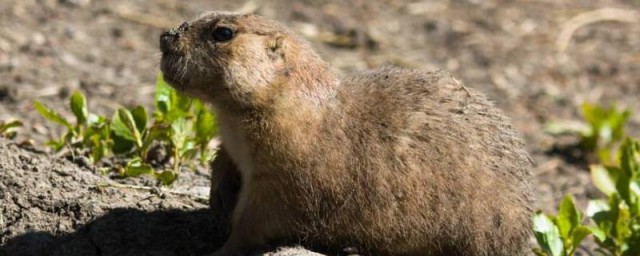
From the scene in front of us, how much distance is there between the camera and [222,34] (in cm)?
495

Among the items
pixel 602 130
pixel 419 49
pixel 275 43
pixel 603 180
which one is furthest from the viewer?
pixel 419 49

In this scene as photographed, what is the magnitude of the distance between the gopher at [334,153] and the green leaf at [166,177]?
0.42m

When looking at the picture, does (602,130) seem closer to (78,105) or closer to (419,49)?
(419,49)

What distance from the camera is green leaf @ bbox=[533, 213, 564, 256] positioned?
534 centimetres

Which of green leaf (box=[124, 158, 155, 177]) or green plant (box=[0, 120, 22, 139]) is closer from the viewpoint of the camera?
green leaf (box=[124, 158, 155, 177])

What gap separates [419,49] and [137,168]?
5333 mm

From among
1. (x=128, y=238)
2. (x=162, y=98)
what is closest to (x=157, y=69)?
(x=162, y=98)

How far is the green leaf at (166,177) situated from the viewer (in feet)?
18.2

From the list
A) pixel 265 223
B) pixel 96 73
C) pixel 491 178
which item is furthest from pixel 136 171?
pixel 96 73

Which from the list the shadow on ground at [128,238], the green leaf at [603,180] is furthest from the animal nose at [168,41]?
the green leaf at [603,180]

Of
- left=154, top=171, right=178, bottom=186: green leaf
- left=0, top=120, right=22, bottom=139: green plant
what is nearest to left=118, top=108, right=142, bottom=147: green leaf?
left=154, top=171, right=178, bottom=186: green leaf

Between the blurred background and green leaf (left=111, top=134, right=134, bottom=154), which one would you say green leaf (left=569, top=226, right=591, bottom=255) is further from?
green leaf (left=111, top=134, right=134, bottom=154)

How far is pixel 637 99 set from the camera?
10.2m

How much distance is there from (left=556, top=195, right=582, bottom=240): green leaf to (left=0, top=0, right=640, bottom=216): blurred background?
2.03 metres
